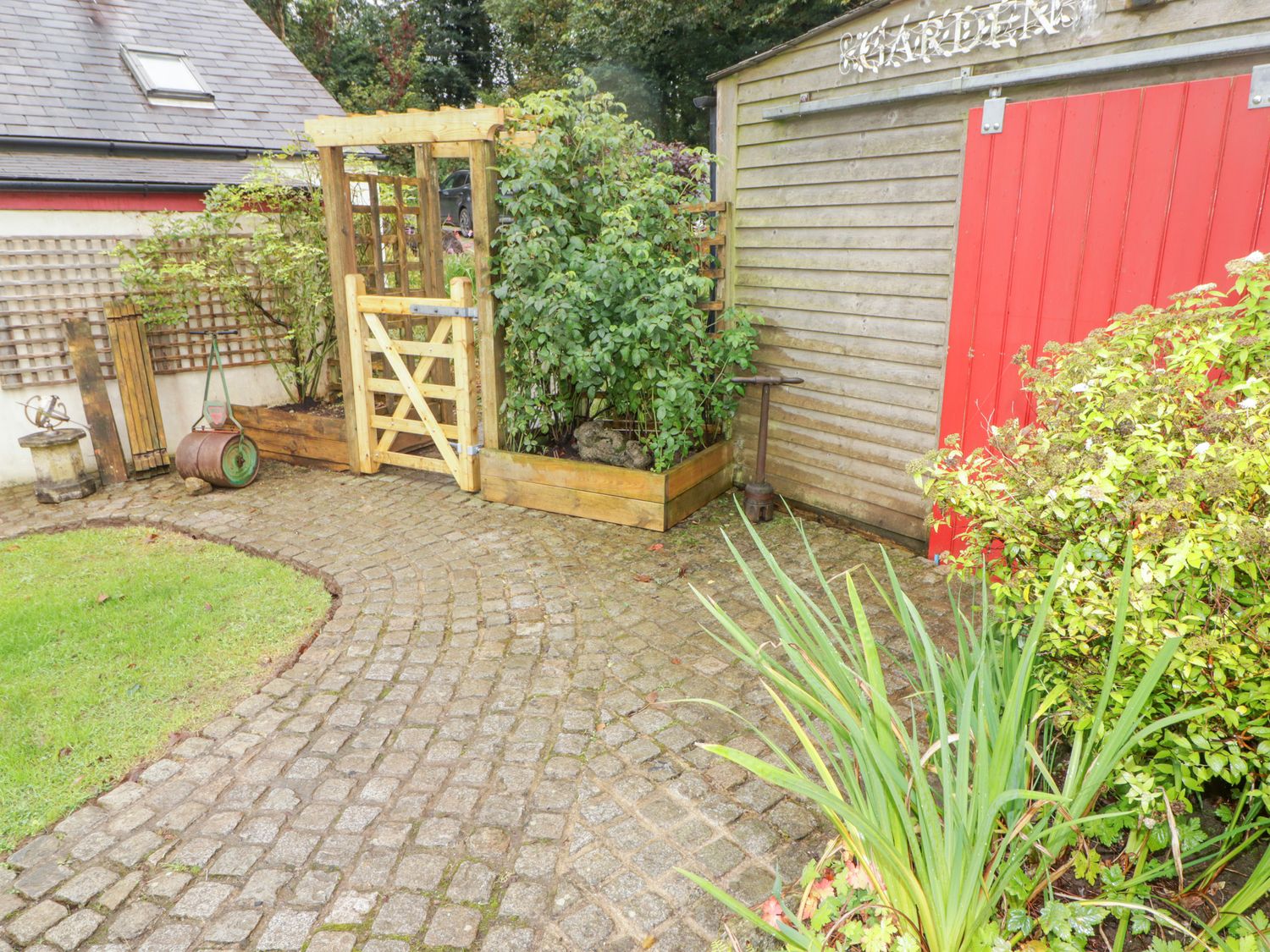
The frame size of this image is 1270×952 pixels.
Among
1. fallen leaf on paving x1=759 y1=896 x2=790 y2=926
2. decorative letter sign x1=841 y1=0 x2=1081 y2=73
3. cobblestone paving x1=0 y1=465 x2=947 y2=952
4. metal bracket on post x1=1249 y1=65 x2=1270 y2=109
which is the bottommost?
cobblestone paving x1=0 y1=465 x2=947 y2=952

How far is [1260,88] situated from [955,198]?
1.28 meters

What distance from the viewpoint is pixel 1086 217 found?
11.6 feet

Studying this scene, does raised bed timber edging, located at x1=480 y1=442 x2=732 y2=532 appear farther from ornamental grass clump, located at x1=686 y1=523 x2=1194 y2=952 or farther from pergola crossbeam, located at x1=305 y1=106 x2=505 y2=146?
ornamental grass clump, located at x1=686 y1=523 x2=1194 y2=952

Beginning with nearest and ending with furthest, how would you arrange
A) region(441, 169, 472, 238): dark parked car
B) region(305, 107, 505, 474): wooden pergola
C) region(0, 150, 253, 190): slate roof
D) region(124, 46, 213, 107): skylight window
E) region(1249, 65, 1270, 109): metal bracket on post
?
region(1249, 65, 1270, 109): metal bracket on post
region(305, 107, 505, 474): wooden pergola
region(0, 150, 253, 190): slate roof
region(124, 46, 213, 107): skylight window
region(441, 169, 472, 238): dark parked car

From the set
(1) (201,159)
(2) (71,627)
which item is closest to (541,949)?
(2) (71,627)

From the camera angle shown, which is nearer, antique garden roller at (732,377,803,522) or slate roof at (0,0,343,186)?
antique garden roller at (732,377,803,522)

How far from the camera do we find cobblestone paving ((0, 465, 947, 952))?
2.20 metres

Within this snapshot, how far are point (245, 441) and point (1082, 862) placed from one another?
5.70 metres

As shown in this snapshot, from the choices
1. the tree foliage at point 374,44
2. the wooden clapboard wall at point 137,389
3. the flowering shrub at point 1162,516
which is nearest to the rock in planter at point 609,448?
the flowering shrub at point 1162,516

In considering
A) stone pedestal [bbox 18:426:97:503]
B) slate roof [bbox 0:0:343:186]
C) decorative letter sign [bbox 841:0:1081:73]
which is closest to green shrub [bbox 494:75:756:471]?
decorative letter sign [bbox 841:0:1081:73]

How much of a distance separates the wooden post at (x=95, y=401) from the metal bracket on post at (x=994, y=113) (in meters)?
6.01

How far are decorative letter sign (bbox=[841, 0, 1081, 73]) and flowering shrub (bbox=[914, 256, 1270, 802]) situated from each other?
183cm

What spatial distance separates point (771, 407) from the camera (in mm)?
5285

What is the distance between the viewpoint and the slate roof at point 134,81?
721 cm
